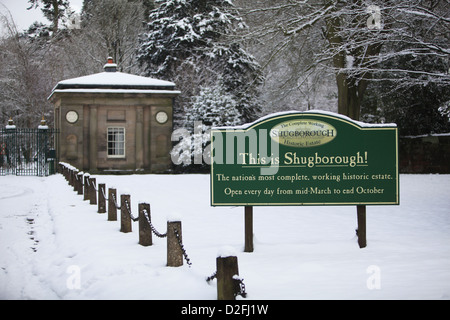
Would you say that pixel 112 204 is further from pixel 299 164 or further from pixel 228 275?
pixel 228 275

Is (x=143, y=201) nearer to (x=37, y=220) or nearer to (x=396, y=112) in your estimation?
A: (x=37, y=220)

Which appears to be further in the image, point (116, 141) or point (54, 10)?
point (54, 10)

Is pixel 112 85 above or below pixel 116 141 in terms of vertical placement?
above

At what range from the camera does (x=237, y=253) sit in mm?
7586

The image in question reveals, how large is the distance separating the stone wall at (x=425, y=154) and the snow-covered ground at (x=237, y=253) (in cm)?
1329

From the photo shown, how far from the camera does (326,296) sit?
523 cm

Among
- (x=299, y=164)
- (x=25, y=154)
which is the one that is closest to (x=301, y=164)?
(x=299, y=164)

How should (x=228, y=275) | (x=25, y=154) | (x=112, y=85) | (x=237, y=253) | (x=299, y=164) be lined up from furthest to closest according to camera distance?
(x=25, y=154), (x=112, y=85), (x=299, y=164), (x=237, y=253), (x=228, y=275)

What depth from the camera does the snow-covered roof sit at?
2620cm

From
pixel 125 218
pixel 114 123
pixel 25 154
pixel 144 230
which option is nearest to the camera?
pixel 144 230

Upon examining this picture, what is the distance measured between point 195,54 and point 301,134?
93.3ft

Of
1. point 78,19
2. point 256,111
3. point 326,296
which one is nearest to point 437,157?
point 256,111

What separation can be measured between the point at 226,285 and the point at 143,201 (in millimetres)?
3658

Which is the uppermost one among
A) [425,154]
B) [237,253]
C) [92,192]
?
[425,154]
